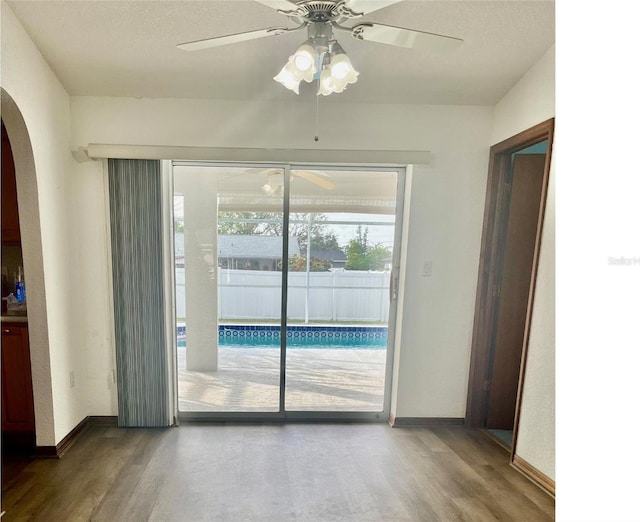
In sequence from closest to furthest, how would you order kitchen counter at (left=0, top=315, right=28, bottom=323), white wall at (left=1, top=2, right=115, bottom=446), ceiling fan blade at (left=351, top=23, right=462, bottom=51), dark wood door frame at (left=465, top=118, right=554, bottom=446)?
1. ceiling fan blade at (left=351, top=23, right=462, bottom=51)
2. white wall at (left=1, top=2, right=115, bottom=446)
3. kitchen counter at (left=0, top=315, right=28, bottom=323)
4. dark wood door frame at (left=465, top=118, right=554, bottom=446)

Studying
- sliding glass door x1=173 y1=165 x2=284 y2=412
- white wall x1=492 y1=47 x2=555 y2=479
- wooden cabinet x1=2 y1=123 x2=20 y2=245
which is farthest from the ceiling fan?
wooden cabinet x1=2 y1=123 x2=20 y2=245

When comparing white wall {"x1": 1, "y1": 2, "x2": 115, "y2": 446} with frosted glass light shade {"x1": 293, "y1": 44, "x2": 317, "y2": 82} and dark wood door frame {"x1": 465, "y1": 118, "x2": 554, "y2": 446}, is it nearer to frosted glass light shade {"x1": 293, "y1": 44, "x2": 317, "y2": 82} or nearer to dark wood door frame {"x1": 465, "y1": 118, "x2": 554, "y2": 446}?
frosted glass light shade {"x1": 293, "y1": 44, "x2": 317, "y2": 82}

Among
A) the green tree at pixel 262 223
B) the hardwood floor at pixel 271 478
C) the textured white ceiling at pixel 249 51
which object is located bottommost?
the hardwood floor at pixel 271 478

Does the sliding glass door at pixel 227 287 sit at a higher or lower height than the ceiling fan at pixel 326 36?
lower

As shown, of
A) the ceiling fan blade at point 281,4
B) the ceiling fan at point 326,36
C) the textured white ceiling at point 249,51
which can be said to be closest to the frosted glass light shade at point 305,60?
the ceiling fan at point 326,36

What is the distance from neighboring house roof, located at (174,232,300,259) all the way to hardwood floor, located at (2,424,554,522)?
144 cm

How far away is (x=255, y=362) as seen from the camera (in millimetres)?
2834

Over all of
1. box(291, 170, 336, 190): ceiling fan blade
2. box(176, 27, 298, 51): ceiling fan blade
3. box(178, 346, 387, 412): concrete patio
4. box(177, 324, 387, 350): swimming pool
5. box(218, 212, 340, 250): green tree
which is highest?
box(176, 27, 298, 51): ceiling fan blade

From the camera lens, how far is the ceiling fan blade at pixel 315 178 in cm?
259

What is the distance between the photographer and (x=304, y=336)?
282 centimetres

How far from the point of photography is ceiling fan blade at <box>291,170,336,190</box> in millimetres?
2589

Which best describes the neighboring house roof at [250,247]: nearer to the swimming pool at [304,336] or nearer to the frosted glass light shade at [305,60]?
the swimming pool at [304,336]

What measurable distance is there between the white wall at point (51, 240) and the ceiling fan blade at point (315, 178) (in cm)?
159
